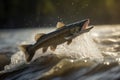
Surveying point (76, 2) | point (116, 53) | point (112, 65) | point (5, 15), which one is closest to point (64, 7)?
point (76, 2)

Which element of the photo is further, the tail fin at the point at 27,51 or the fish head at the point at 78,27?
the tail fin at the point at 27,51

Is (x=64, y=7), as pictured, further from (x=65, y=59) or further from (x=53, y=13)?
(x=65, y=59)

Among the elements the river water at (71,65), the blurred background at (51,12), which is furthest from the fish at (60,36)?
the blurred background at (51,12)

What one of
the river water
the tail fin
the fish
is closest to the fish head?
the fish

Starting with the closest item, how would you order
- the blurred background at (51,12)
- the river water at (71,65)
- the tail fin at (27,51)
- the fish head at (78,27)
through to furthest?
the river water at (71,65) < the fish head at (78,27) < the tail fin at (27,51) < the blurred background at (51,12)

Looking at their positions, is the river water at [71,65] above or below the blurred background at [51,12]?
below

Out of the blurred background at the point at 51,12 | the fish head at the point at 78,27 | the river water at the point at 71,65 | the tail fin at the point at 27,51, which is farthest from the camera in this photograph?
the blurred background at the point at 51,12

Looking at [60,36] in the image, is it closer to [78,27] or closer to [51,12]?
[78,27]

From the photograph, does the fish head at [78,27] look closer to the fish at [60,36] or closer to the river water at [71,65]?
the fish at [60,36]
